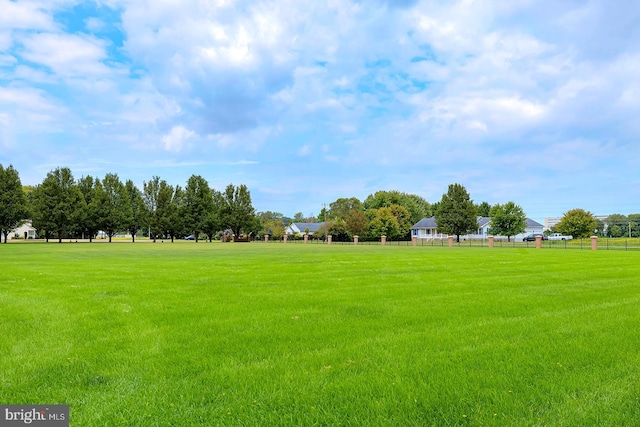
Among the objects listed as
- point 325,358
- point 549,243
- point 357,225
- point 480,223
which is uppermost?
point 480,223

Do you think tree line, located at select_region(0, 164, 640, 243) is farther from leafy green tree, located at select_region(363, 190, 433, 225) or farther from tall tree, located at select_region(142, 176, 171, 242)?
leafy green tree, located at select_region(363, 190, 433, 225)

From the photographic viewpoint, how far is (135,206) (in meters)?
74.6

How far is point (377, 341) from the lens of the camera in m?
5.59

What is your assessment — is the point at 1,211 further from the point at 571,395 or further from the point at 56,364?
the point at 571,395

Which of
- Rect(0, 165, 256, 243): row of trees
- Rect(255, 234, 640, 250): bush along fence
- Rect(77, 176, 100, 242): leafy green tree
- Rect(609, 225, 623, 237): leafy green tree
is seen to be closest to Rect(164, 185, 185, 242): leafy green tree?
Rect(0, 165, 256, 243): row of trees

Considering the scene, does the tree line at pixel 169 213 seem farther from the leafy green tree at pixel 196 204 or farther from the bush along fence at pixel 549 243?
the bush along fence at pixel 549 243

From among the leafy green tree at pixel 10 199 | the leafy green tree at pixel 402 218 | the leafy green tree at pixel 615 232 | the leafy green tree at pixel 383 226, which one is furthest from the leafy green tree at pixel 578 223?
the leafy green tree at pixel 10 199

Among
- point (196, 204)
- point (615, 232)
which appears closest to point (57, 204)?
point (196, 204)

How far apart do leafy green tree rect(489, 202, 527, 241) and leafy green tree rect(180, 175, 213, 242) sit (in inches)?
1857

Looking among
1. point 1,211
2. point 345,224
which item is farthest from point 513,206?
point 1,211

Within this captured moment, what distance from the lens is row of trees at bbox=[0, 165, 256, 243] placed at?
5569 centimetres

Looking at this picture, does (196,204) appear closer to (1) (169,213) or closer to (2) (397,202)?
(1) (169,213)

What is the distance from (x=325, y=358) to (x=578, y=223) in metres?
68.6

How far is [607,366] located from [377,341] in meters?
2.57
